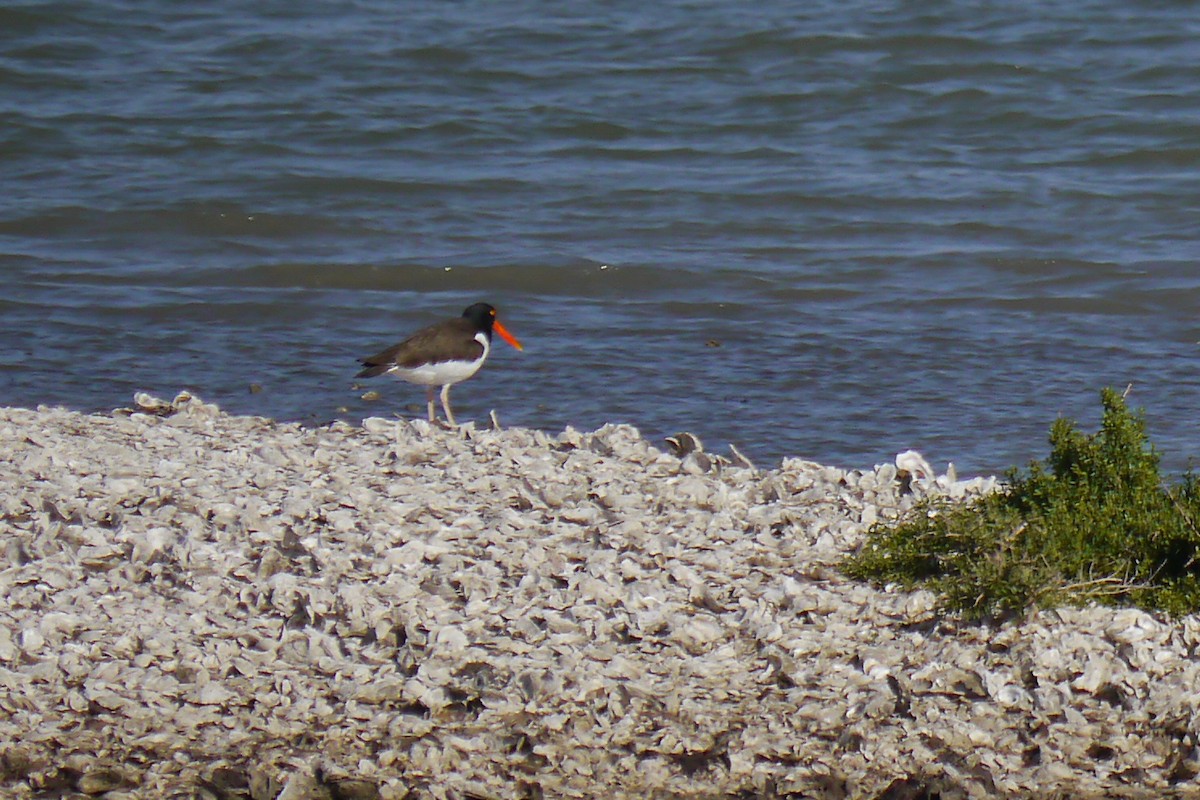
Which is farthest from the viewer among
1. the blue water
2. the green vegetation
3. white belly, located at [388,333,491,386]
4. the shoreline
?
the blue water

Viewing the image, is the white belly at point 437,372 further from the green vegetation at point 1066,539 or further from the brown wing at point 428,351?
the green vegetation at point 1066,539

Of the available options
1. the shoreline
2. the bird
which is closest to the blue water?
the bird

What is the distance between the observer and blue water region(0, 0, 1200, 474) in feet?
35.0

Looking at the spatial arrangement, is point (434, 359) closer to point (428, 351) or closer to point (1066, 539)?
point (428, 351)

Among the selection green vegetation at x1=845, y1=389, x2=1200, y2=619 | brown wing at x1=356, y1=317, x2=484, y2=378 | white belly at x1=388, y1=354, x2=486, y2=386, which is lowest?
white belly at x1=388, y1=354, x2=486, y2=386

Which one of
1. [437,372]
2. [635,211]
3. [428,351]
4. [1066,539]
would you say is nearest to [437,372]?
[437,372]

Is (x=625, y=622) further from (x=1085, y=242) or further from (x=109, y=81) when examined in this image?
(x=109, y=81)

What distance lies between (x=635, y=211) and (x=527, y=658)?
33.8 feet

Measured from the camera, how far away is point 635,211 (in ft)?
50.7

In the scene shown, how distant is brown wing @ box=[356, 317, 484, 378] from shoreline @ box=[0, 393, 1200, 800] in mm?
2543

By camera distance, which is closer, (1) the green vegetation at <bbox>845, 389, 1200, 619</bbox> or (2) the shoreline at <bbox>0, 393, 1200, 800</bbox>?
(2) the shoreline at <bbox>0, 393, 1200, 800</bbox>

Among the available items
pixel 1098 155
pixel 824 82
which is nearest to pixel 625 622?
pixel 1098 155

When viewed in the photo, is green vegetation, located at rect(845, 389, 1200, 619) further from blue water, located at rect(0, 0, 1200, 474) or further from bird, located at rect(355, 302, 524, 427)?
bird, located at rect(355, 302, 524, 427)

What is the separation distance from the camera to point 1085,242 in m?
14.3
